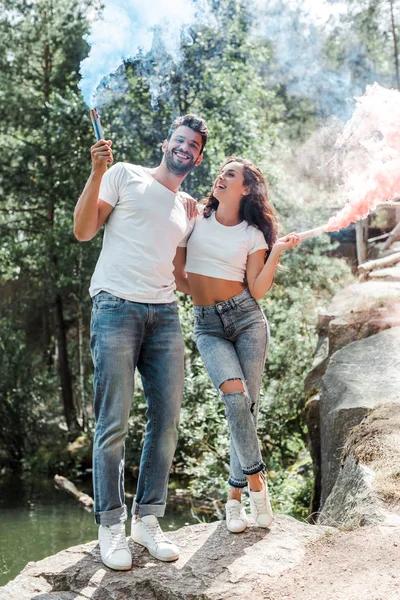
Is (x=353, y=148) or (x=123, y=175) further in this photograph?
(x=353, y=148)

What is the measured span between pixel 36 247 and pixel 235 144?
526cm

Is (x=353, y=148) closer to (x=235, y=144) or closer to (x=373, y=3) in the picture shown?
(x=235, y=144)

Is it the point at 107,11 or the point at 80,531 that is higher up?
the point at 107,11

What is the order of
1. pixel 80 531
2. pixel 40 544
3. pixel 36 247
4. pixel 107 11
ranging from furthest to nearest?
pixel 36 247 < pixel 80 531 < pixel 40 544 < pixel 107 11

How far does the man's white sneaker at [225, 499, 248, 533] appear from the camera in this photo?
12.3 feet

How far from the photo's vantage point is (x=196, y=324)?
3.93 metres

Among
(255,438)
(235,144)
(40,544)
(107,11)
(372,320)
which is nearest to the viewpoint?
(255,438)

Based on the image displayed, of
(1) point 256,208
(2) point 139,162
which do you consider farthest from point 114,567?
(2) point 139,162

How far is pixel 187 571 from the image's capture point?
340cm

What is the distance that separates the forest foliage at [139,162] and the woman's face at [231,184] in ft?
18.1

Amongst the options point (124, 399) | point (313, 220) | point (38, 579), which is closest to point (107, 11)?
point (124, 399)

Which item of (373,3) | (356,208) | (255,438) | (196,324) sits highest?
(373,3)

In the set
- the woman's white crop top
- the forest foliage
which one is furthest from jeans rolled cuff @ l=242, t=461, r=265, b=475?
the forest foliage

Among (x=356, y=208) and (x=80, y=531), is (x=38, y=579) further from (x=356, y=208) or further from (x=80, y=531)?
(x=80, y=531)
